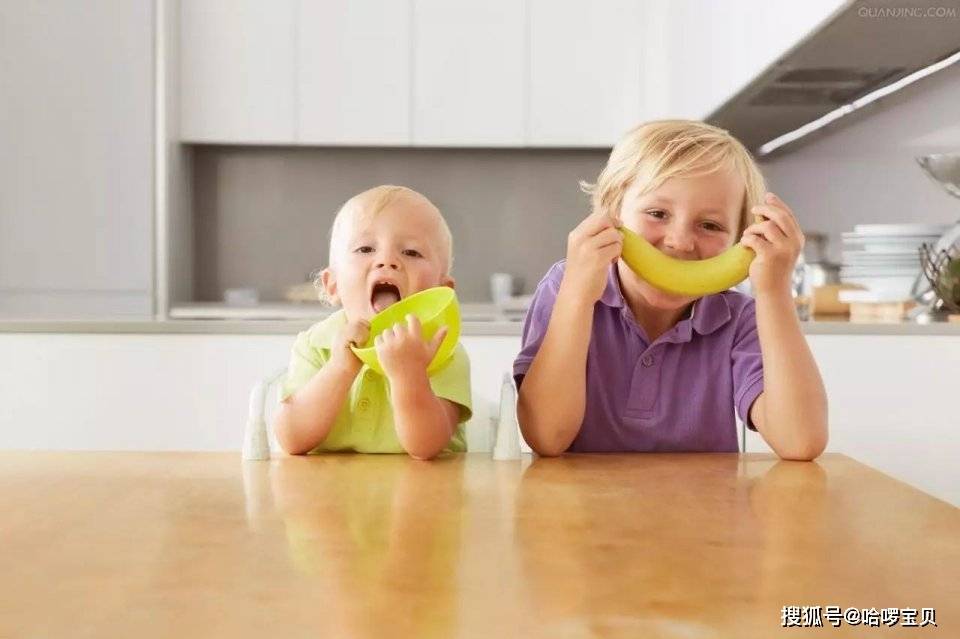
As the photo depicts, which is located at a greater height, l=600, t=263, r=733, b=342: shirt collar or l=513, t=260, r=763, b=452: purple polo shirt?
l=600, t=263, r=733, b=342: shirt collar

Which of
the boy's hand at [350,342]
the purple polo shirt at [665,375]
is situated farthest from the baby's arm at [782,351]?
the boy's hand at [350,342]

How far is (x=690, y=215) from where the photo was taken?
4.24 ft

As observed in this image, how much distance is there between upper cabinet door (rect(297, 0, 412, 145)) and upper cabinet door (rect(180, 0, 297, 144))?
56 mm

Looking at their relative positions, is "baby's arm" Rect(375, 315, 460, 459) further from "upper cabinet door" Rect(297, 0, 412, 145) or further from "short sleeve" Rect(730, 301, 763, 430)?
"upper cabinet door" Rect(297, 0, 412, 145)

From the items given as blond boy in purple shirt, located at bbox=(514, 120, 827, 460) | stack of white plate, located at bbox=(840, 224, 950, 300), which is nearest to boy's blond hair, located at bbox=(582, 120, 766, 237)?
blond boy in purple shirt, located at bbox=(514, 120, 827, 460)

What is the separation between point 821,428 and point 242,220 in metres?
3.46

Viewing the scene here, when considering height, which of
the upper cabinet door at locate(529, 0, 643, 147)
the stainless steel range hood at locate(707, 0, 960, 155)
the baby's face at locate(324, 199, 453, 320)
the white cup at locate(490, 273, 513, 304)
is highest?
the upper cabinet door at locate(529, 0, 643, 147)

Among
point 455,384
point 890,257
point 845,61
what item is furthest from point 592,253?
point 845,61

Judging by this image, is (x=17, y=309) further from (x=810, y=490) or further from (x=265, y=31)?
(x=810, y=490)

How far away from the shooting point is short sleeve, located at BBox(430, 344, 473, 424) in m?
1.22

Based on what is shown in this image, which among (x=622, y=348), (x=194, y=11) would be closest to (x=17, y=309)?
(x=194, y=11)

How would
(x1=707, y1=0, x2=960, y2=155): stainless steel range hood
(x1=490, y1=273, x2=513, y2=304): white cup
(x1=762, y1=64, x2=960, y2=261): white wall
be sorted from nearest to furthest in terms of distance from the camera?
1. (x1=707, y1=0, x2=960, y2=155): stainless steel range hood
2. (x1=762, y1=64, x2=960, y2=261): white wall
3. (x1=490, y1=273, x2=513, y2=304): white cup

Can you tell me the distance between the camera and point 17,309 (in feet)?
13.6

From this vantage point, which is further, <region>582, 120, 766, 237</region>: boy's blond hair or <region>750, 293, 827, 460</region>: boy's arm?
<region>582, 120, 766, 237</region>: boy's blond hair
